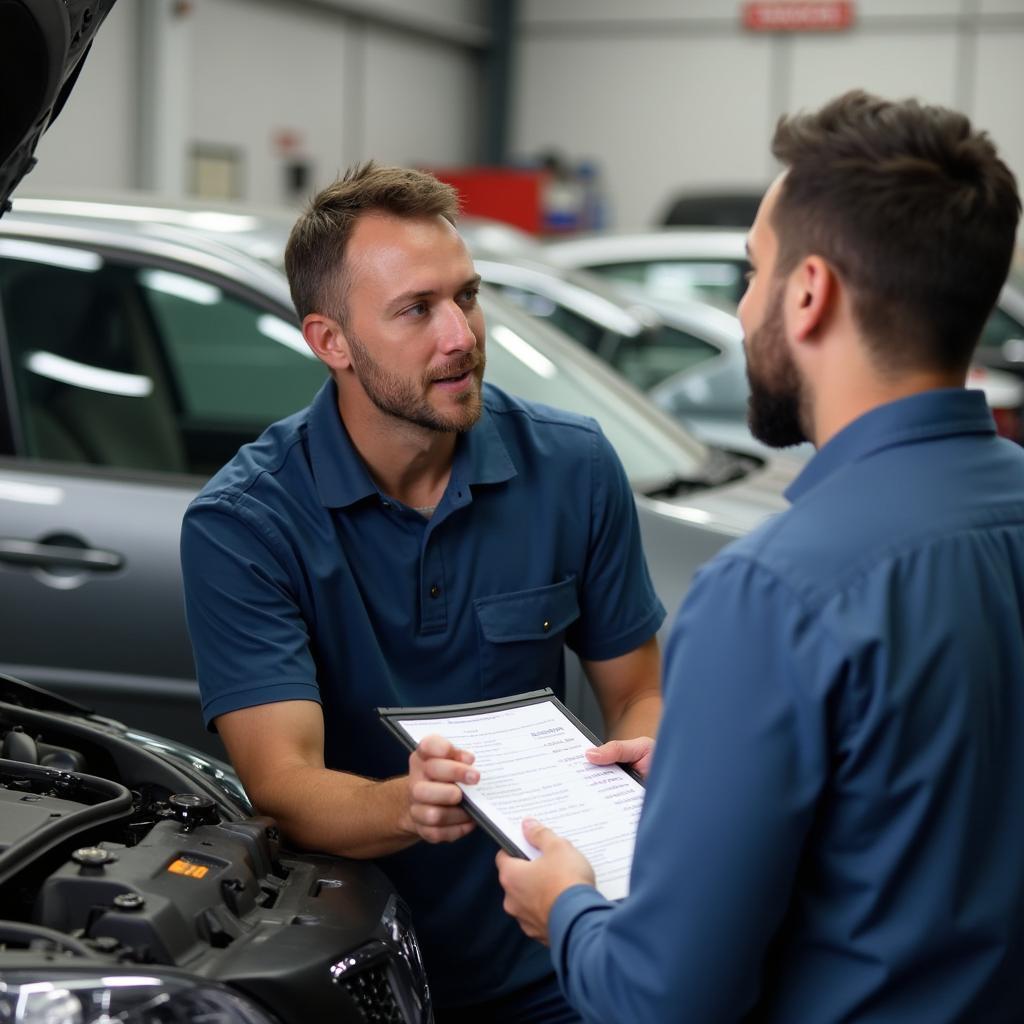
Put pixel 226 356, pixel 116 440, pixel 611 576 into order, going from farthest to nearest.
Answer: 1. pixel 226 356
2. pixel 116 440
3. pixel 611 576

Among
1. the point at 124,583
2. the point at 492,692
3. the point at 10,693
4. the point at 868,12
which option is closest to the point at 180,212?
the point at 124,583

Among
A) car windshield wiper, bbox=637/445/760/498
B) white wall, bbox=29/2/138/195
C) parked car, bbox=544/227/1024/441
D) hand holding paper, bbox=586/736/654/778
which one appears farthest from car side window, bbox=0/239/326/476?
white wall, bbox=29/2/138/195

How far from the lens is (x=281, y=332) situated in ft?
10.1

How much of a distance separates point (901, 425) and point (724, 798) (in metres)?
0.33

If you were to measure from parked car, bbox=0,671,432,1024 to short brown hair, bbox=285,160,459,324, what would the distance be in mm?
670

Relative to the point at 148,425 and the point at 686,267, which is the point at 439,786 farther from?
the point at 686,267

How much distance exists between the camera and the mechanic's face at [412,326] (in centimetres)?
200

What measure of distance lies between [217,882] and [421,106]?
1396 centimetres

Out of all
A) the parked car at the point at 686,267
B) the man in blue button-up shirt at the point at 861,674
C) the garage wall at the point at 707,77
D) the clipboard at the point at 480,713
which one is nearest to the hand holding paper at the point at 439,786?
the clipboard at the point at 480,713

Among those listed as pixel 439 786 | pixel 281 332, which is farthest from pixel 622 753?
→ pixel 281 332

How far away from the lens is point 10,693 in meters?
2.09

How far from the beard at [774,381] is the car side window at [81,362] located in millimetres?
2197

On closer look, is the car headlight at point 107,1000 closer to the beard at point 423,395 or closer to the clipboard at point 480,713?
the clipboard at point 480,713

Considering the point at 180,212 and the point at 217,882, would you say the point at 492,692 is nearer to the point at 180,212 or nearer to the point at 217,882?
the point at 217,882
